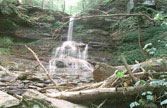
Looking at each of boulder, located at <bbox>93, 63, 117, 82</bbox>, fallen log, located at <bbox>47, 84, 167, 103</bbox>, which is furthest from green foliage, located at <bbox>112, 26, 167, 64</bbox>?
fallen log, located at <bbox>47, 84, 167, 103</bbox>

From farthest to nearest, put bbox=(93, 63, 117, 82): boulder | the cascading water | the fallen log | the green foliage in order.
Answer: the cascading water < the green foliage < bbox=(93, 63, 117, 82): boulder < the fallen log

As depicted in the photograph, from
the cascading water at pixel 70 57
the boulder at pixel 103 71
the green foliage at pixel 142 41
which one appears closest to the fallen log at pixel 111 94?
the boulder at pixel 103 71

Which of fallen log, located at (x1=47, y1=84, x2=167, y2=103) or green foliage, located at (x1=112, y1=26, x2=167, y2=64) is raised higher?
green foliage, located at (x1=112, y1=26, x2=167, y2=64)

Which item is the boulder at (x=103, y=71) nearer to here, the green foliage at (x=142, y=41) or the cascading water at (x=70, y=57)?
the green foliage at (x=142, y=41)

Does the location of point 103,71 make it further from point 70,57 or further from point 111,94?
point 70,57

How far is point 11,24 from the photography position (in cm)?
1766

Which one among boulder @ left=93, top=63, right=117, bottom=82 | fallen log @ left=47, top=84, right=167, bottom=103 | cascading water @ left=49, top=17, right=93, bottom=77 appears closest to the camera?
fallen log @ left=47, top=84, right=167, bottom=103

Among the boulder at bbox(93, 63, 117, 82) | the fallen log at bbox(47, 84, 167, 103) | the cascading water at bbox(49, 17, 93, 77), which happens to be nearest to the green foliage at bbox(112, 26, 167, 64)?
the cascading water at bbox(49, 17, 93, 77)

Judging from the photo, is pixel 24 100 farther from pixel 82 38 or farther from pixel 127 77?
pixel 82 38

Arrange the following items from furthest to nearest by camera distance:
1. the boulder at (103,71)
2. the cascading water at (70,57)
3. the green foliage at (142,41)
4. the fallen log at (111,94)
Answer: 1. the cascading water at (70,57)
2. the green foliage at (142,41)
3. the boulder at (103,71)
4. the fallen log at (111,94)

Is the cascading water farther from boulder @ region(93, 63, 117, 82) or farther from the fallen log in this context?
the fallen log

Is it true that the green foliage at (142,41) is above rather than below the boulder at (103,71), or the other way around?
above

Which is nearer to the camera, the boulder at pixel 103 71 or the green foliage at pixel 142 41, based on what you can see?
the boulder at pixel 103 71

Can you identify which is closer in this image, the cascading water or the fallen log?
the fallen log
